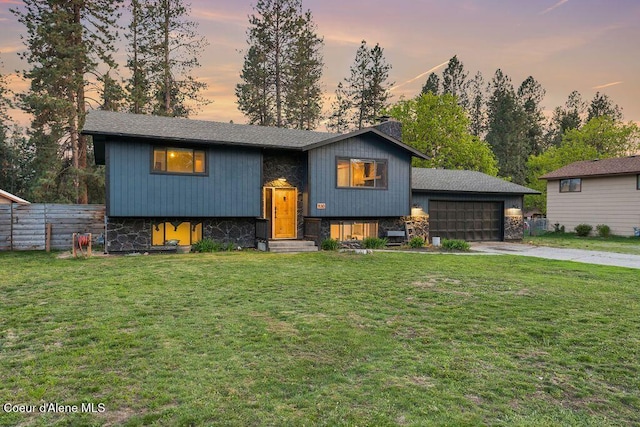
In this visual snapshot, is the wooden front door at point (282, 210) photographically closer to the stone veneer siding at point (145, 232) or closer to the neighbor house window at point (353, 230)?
the stone veneer siding at point (145, 232)

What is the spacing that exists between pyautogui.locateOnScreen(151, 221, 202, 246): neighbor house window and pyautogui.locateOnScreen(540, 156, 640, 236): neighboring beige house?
22642 mm

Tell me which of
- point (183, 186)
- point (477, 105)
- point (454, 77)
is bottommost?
point (183, 186)

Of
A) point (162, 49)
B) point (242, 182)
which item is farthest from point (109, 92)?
point (242, 182)

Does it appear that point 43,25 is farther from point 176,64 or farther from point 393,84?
point 393,84

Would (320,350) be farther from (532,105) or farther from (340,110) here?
(532,105)

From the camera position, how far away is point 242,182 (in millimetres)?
13703

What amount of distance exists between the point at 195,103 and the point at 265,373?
26424 millimetres

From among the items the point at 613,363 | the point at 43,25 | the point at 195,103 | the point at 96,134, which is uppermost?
the point at 43,25

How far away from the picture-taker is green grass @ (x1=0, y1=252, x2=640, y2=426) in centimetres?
295

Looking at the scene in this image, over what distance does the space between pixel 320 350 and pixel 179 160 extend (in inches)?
418

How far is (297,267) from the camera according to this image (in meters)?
9.65

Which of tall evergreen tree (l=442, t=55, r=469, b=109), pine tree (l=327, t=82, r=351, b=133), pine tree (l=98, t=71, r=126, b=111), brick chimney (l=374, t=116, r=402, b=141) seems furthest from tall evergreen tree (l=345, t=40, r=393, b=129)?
pine tree (l=98, t=71, r=126, b=111)

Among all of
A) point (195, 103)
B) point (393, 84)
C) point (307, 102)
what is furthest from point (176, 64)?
point (393, 84)

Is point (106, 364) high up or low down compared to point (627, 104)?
down
